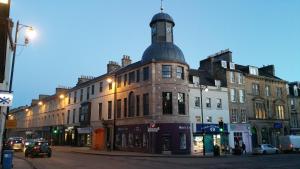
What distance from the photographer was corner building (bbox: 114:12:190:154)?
1404 inches

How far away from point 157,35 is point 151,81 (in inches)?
294

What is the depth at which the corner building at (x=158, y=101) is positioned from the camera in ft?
117

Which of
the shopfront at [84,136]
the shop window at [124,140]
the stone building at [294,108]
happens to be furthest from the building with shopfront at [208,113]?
the stone building at [294,108]

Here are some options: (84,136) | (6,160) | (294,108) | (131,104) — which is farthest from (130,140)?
(294,108)

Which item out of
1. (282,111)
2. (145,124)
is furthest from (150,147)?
(282,111)

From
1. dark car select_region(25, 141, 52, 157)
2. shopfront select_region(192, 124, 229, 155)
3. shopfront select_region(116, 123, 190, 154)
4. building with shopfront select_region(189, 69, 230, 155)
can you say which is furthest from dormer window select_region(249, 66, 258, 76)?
dark car select_region(25, 141, 52, 157)

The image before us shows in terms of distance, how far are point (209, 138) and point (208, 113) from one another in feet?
11.5

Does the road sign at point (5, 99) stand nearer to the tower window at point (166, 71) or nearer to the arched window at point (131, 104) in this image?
the tower window at point (166, 71)

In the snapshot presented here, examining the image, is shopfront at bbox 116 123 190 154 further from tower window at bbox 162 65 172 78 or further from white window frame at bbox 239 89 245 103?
white window frame at bbox 239 89 245 103

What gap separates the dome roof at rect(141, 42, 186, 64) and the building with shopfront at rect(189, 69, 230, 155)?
16.7 feet

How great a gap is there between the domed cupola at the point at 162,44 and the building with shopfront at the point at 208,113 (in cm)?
548

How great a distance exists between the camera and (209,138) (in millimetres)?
42062

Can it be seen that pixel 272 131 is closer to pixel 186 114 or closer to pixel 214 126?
pixel 214 126

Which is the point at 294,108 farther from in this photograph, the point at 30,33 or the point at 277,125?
the point at 30,33
